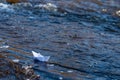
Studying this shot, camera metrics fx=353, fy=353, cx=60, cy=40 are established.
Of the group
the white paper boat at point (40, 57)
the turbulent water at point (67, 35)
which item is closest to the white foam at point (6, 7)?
the turbulent water at point (67, 35)

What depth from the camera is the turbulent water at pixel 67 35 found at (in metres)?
5.77

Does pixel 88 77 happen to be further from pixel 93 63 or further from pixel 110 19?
pixel 110 19

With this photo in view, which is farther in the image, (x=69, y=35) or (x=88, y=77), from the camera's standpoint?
(x=69, y=35)

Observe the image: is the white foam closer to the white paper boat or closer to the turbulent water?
the turbulent water

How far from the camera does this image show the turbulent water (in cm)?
577

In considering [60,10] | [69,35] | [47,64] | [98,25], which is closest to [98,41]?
[69,35]

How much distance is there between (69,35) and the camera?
7.55 meters

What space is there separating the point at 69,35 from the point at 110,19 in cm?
185

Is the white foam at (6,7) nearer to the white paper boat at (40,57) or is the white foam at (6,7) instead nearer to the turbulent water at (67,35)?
the turbulent water at (67,35)

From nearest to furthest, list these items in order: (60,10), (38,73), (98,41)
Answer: (38,73) → (98,41) → (60,10)

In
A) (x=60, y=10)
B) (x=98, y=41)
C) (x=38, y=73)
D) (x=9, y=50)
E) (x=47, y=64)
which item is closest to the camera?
(x=38, y=73)

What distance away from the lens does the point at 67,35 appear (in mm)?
7547

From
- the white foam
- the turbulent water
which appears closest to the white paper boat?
the turbulent water

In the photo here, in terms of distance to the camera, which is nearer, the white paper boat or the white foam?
the white paper boat
